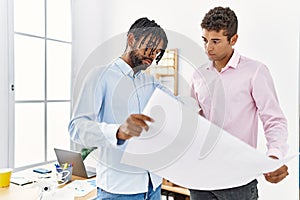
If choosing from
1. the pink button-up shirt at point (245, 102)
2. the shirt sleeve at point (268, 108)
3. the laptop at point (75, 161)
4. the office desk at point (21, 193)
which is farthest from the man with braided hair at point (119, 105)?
the laptop at point (75, 161)

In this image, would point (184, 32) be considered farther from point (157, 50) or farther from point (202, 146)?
point (202, 146)

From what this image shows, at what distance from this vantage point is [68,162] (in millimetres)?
A: 1768

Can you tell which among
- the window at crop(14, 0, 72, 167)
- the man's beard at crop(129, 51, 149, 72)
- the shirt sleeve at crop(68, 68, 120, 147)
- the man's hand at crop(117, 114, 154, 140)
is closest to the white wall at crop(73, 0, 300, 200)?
the window at crop(14, 0, 72, 167)

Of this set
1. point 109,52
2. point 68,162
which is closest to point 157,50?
point 68,162

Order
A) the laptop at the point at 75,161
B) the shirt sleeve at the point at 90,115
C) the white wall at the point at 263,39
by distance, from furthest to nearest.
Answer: the white wall at the point at 263,39 < the laptop at the point at 75,161 < the shirt sleeve at the point at 90,115

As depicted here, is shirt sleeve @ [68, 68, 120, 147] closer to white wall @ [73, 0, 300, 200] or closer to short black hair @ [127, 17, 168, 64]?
short black hair @ [127, 17, 168, 64]

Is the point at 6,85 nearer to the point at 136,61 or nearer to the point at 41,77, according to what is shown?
the point at 41,77

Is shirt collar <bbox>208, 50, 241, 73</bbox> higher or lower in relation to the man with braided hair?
higher

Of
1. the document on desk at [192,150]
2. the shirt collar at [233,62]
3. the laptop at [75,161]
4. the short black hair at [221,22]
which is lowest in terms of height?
the laptop at [75,161]

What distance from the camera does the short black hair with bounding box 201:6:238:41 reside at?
41.7 inches

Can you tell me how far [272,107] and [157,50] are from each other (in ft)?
1.36

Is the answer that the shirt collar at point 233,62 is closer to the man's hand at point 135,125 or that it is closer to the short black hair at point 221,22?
the short black hair at point 221,22

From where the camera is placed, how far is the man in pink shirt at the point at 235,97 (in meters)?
1.03

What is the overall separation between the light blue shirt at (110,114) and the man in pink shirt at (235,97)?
0.23 meters
